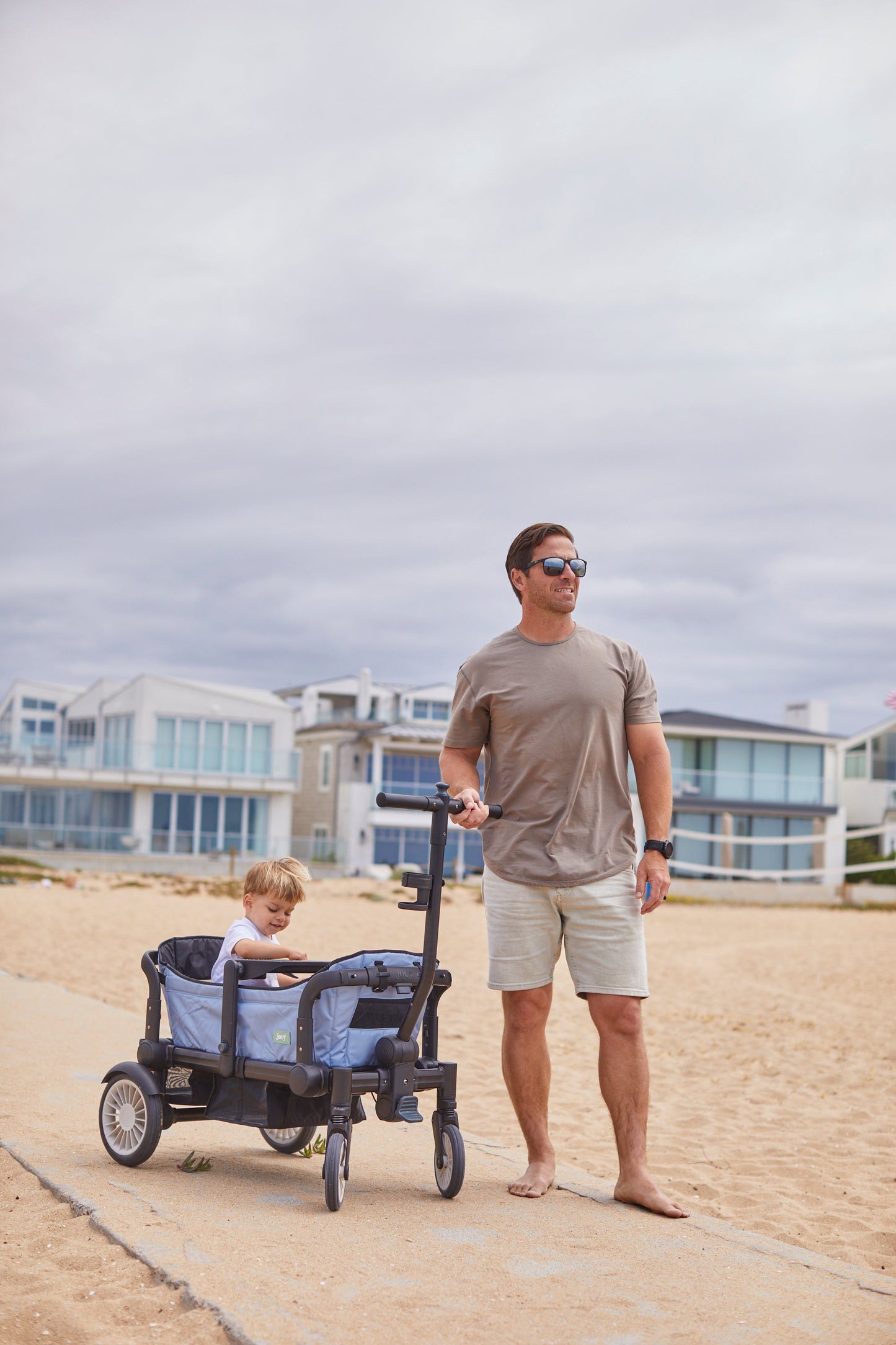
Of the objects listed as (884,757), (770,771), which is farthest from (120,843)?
(884,757)

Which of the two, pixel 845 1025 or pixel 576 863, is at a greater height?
pixel 576 863

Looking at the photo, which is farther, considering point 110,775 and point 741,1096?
point 110,775

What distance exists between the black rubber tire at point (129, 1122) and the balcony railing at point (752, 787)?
37728 millimetres

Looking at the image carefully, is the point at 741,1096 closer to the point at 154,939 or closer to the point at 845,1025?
the point at 845,1025

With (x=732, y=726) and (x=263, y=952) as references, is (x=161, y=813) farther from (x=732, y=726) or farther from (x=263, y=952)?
(x=263, y=952)

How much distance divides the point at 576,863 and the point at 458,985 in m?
8.39

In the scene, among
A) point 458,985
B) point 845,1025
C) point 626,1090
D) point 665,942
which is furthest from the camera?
point 665,942

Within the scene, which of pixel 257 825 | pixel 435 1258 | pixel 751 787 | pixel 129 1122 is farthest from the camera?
pixel 751 787

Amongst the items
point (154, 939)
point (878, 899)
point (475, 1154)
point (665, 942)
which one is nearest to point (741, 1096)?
point (475, 1154)

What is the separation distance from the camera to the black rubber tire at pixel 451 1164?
389 centimetres

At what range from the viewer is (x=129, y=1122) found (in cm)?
418

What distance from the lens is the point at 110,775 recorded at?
36969mm

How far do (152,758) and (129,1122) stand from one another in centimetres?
3439

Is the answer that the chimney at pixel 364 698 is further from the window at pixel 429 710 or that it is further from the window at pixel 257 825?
the window at pixel 257 825
